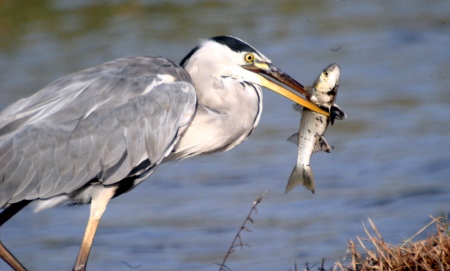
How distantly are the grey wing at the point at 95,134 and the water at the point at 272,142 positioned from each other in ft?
5.37

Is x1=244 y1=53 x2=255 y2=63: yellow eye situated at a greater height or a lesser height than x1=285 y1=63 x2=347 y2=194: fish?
greater

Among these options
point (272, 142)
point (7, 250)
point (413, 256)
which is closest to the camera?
point (413, 256)

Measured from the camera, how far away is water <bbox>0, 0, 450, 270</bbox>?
7934 millimetres

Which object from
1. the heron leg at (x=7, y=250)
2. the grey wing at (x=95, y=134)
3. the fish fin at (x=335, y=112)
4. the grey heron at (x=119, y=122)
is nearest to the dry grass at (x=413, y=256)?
the fish fin at (x=335, y=112)

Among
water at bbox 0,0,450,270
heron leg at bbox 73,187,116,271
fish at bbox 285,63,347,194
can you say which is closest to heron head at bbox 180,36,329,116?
fish at bbox 285,63,347,194

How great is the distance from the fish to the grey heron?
2.9 inches

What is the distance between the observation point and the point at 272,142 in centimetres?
1006

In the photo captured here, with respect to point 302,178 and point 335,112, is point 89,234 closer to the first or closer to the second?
point 302,178

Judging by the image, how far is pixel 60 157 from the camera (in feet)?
20.0

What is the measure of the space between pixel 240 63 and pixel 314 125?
2.14ft

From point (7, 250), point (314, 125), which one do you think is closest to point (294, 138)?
point (314, 125)

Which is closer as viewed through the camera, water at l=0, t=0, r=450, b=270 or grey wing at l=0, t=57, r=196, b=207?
grey wing at l=0, t=57, r=196, b=207

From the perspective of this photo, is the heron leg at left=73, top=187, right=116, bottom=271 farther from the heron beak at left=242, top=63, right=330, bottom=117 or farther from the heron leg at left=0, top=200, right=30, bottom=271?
the heron beak at left=242, top=63, right=330, bottom=117

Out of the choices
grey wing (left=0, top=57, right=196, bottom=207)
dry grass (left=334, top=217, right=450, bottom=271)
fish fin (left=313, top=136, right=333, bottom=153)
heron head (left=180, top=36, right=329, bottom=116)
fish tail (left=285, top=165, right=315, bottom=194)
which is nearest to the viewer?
dry grass (left=334, top=217, right=450, bottom=271)
